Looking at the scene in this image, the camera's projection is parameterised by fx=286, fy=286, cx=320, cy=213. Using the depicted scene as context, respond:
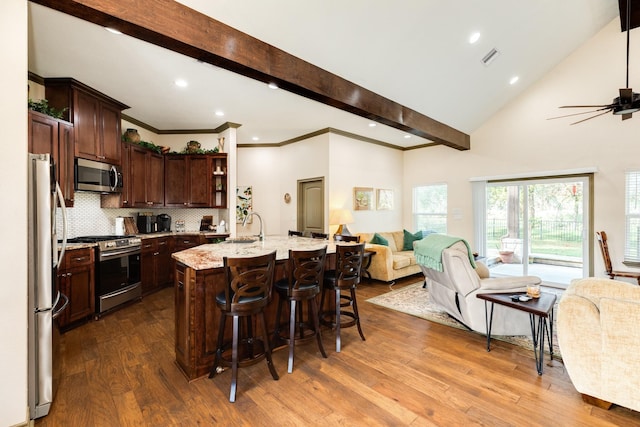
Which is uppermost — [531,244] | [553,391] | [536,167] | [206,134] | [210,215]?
[206,134]

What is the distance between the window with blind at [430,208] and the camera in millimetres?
6839

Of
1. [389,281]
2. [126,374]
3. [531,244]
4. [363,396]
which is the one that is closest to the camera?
[363,396]

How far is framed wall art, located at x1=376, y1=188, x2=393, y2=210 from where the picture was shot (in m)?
6.83

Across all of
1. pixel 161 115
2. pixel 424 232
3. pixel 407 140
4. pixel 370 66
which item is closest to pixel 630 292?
pixel 370 66

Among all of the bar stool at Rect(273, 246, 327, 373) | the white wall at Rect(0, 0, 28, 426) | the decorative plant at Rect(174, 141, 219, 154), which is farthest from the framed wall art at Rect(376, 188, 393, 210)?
the white wall at Rect(0, 0, 28, 426)

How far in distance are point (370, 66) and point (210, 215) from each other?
4.06 meters

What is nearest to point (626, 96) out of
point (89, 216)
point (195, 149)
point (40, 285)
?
point (40, 285)

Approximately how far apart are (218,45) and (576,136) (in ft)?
19.7

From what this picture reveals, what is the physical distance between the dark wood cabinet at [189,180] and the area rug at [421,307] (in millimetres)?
3581

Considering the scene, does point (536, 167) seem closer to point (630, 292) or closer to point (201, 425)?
point (630, 292)

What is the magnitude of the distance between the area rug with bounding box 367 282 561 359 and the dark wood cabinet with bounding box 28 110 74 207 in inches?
170

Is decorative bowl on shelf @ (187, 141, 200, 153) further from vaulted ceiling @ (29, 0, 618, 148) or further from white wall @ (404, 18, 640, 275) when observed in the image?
white wall @ (404, 18, 640, 275)

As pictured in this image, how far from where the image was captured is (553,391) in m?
2.21

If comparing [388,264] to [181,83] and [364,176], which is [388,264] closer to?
[364,176]
